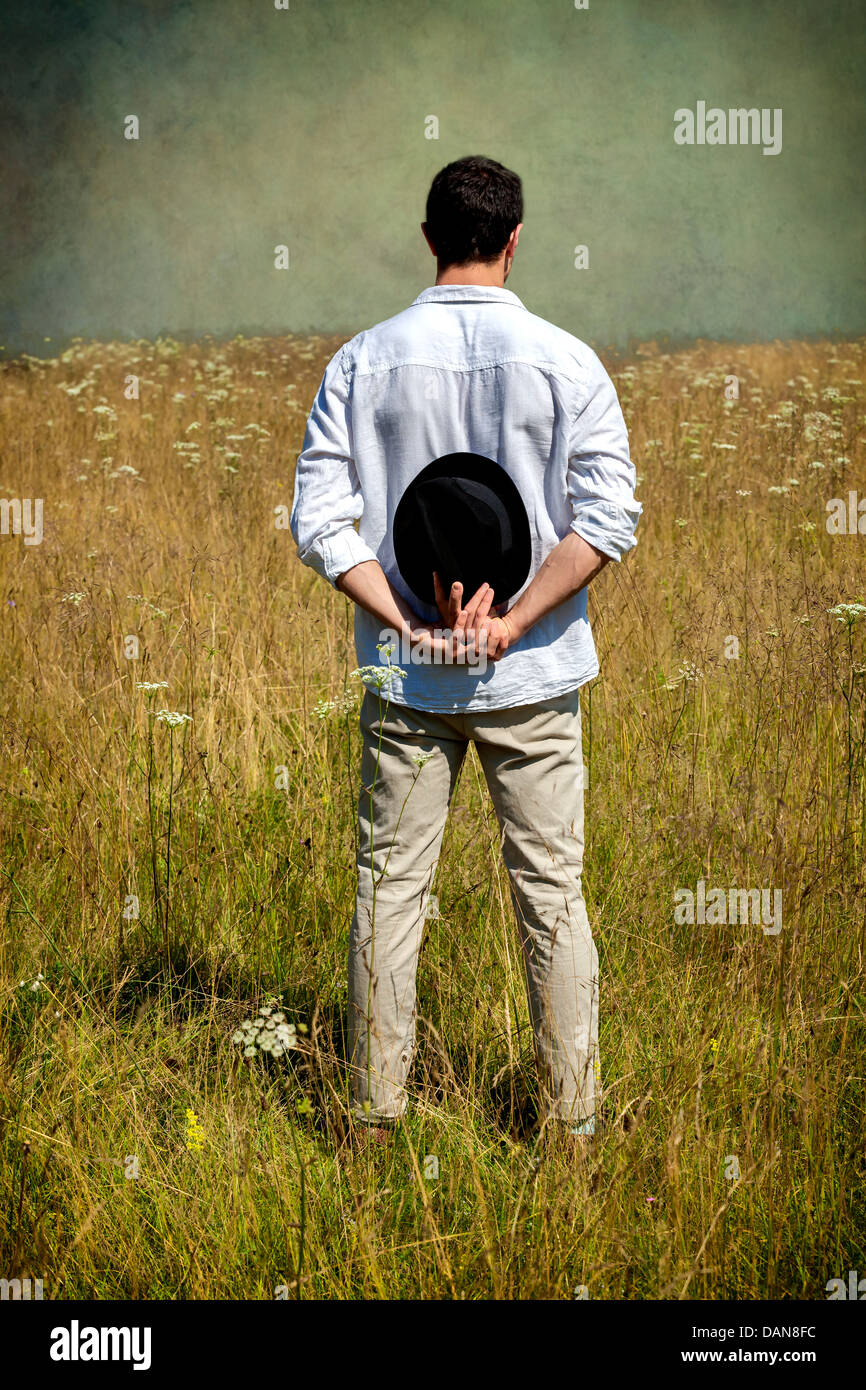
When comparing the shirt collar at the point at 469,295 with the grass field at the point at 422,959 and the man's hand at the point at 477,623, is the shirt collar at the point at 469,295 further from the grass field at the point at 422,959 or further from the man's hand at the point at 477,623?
the grass field at the point at 422,959

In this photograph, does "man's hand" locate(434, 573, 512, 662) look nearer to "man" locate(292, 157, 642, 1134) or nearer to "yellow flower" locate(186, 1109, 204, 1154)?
"man" locate(292, 157, 642, 1134)

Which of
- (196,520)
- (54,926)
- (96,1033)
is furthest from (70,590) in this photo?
(96,1033)

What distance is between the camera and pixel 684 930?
9.20 feet

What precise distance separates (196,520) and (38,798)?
2755 millimetres

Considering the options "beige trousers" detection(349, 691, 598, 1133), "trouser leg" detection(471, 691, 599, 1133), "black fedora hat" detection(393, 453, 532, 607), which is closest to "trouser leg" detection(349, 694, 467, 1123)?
"beige trousers" detection(349, 691, 598, 1133)

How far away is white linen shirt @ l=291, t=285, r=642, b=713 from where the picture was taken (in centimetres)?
207

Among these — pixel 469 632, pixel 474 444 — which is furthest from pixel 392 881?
pixel 474 444

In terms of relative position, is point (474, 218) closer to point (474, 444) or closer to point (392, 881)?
point (474, 444)

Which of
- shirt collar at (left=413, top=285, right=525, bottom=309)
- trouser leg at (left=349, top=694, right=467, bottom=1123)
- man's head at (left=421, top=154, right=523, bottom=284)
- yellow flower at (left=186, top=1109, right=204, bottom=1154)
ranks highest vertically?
man's head at (left=421, top=154, right=523, bottom=284)

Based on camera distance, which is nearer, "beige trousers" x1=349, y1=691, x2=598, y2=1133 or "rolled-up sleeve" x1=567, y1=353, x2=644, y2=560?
"rolled-up sleeve" x1=567, y1=353, x2=644, y2=560

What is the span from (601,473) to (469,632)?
0.39 m

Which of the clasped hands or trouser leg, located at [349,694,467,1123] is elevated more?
the clasped hands

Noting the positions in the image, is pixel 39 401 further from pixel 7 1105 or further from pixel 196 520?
pixel 7 1105
